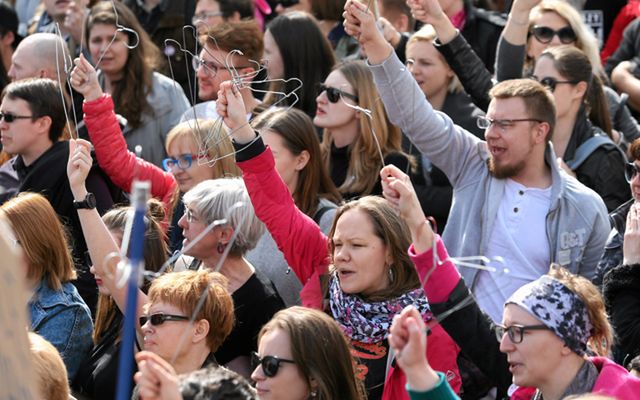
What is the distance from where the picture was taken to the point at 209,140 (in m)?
6.06

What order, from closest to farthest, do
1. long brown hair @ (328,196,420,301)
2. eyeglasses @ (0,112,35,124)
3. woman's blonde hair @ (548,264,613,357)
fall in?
1. woman's blonde hair @ (548,264,613,357)
2. long brown hair @ (328,196,420,301)
3. eyeglasses @ (0,112,35,124)

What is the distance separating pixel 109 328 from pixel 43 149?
5.70 feet

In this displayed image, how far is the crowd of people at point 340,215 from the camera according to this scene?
4133 mm

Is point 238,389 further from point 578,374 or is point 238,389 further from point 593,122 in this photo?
point 593,122

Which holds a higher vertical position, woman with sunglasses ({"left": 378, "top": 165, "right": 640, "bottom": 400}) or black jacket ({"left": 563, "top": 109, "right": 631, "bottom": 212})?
woman with sunglasses ({"left": 378, "top": 165, "right": 640, "bottom": 400})

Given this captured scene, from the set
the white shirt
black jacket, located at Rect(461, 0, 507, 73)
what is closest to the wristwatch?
the white shirt

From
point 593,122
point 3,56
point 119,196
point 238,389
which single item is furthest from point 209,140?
point 3,56

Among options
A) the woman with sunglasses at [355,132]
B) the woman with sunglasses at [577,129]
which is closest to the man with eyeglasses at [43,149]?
the woman with sunglasses at [355,132]

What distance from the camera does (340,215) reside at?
4969 mm

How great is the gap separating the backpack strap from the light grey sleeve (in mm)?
951

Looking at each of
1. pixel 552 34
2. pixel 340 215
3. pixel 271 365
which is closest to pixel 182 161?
pixel 340 215

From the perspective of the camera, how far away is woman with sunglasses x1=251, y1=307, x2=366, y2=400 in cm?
411

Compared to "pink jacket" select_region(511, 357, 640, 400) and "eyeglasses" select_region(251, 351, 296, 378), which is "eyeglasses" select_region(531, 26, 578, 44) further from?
"eyeglasses" select_region(251, 351, 296, 378)

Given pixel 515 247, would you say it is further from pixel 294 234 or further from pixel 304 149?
pixel 304 149
